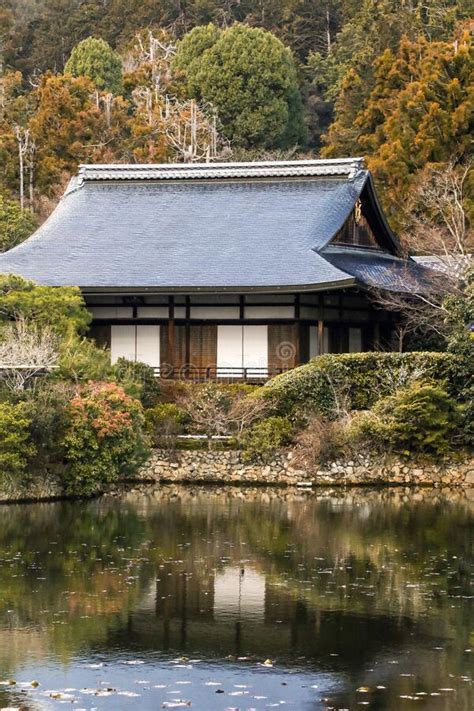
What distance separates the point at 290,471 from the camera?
30.9 meters

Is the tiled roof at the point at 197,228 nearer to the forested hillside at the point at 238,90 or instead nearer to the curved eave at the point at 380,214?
the curved eave at the point at 380,214

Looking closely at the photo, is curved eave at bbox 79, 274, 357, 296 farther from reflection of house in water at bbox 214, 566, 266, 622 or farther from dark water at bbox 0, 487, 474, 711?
reflection of house in water at bbox 214, 566, 266, 622

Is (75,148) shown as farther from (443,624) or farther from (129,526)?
(443,624)

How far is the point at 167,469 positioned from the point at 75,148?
28733 mm

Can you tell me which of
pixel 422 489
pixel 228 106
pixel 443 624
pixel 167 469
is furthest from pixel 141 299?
pixel 228 106

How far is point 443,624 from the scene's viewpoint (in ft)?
54.7

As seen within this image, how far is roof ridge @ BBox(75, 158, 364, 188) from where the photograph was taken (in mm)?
39344

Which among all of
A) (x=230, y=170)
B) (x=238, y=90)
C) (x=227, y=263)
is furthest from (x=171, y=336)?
(x=238, y=90)

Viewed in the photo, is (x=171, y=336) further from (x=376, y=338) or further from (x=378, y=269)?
(x=378, y=269)

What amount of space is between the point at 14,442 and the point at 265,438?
6.47m

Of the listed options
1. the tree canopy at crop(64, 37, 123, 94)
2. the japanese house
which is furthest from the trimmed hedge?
the tree canopy at crop(64, 37, 123, 94)

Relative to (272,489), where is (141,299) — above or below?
above

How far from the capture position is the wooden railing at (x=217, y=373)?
3509 centimetres

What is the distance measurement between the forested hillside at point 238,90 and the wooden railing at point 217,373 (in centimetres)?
1158
